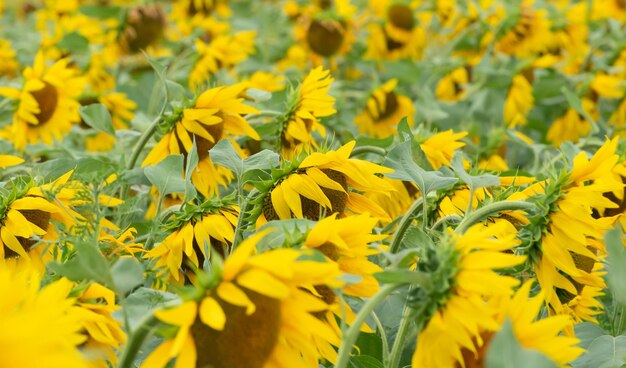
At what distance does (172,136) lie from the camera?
41.1 inches

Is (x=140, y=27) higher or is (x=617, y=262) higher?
(x=617, y=262)

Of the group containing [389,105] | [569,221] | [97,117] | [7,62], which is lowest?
[7,62]

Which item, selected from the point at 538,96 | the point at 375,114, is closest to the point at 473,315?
the point at 375,114

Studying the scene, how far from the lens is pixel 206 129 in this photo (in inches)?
41.1

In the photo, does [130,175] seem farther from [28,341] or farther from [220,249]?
[28,341]

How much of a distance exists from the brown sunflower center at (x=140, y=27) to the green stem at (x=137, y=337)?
1.63 m

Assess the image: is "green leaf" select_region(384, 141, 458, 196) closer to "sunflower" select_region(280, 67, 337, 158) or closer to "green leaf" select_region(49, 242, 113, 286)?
"sunflower" select_region(280, 67, 337, 158)

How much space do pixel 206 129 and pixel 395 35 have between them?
1283mm

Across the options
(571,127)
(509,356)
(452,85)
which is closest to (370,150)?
(509,356)

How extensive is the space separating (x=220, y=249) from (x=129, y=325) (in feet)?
0.92

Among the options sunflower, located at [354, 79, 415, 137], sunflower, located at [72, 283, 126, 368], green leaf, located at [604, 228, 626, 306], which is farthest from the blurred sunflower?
green leaf, located at [604, 228, 626, 306]

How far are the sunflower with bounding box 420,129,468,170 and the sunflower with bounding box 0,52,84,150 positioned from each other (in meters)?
0.61

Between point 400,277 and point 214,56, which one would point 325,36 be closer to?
point 214,56

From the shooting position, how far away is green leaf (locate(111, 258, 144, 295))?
0.61 metres
